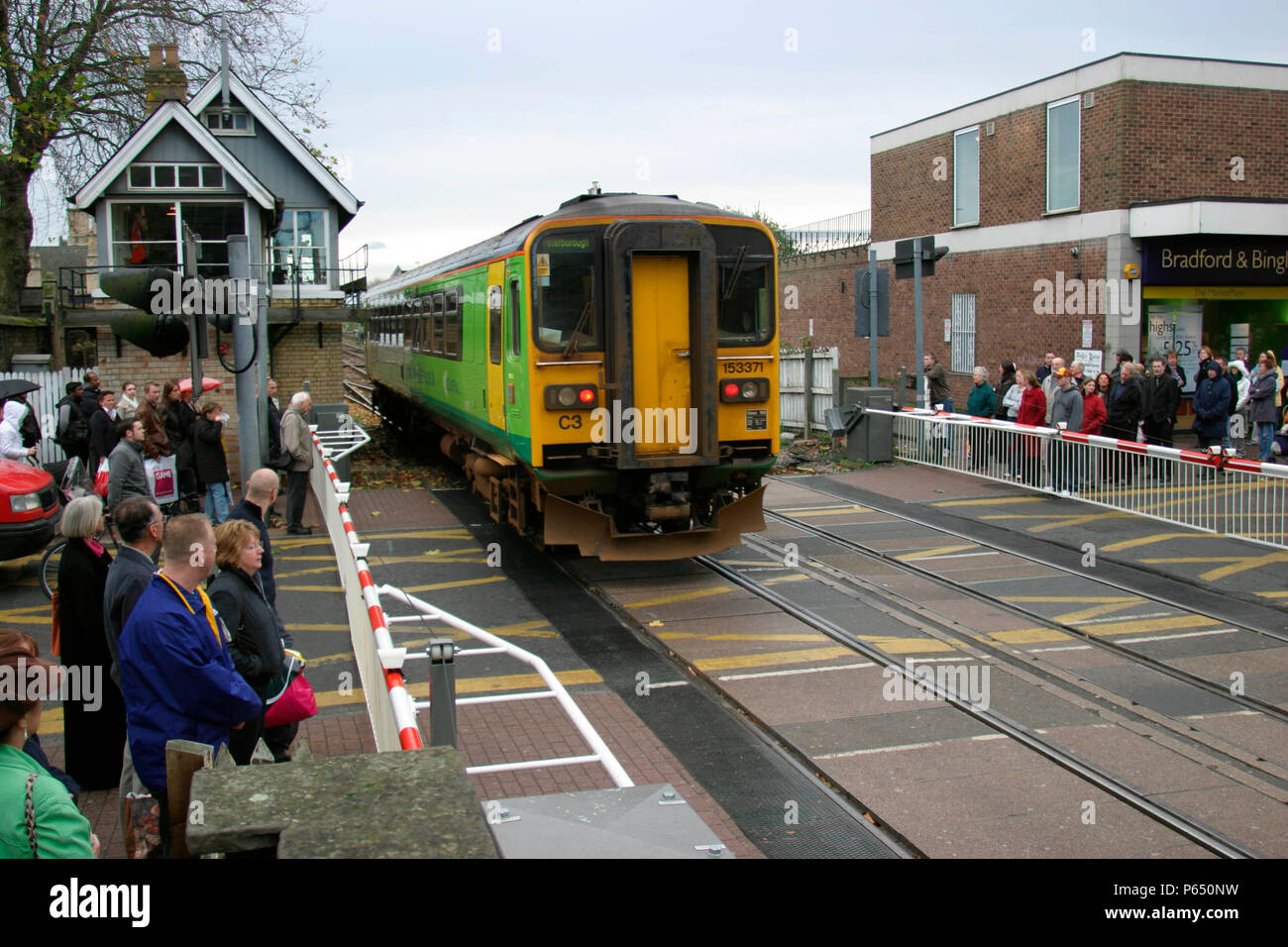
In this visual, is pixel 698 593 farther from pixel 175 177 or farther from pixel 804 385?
pixel 175 177

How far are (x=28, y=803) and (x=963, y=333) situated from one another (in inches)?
1118

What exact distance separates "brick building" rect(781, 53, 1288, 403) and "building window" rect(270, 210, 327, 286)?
53.2ft

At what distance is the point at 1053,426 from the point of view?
16109mm

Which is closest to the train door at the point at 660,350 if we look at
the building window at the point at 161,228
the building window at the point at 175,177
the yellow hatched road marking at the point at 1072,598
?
the yellow hatched road marking at the point at 1072,598

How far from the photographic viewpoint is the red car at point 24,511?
11.7 metres

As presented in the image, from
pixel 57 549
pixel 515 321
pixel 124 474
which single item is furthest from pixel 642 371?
pixel 57 549

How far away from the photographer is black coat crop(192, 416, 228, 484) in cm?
1326

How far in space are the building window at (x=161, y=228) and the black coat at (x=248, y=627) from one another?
18707mm

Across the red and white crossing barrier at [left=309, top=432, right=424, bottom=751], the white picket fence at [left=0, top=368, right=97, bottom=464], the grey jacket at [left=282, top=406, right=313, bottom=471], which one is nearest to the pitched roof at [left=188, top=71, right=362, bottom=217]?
the white picket fence at [left=0, top=368, right=97, bottom=464]

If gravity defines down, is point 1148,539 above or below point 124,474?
below

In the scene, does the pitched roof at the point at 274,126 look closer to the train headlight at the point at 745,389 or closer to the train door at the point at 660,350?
the train door at the point at 660,350

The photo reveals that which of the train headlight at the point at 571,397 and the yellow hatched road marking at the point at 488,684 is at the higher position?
the train headlight at the point at 571,397

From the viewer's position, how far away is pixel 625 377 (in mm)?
10891
